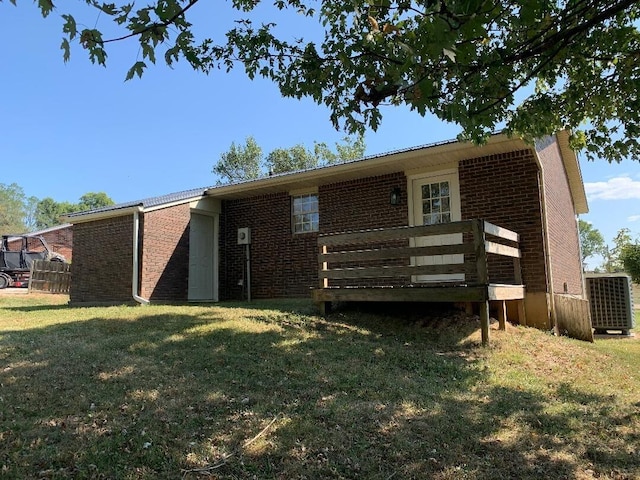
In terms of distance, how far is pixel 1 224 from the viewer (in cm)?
5062

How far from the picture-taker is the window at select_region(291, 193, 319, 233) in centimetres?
1125

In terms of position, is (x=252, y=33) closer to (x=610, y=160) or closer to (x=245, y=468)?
(x=245, y=468)

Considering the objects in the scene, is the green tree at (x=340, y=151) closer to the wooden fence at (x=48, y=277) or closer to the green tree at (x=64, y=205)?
the wooden fence at (x=48, y=277)

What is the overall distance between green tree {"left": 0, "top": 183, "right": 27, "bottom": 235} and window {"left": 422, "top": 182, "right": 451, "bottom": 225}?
172ft

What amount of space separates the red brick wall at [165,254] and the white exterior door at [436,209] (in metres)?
5.75

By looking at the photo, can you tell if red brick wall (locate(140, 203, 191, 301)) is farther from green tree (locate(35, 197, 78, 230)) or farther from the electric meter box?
green tree (locate(35, 197, 78, 230))

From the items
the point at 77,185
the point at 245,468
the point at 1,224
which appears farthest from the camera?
the point at 77,185

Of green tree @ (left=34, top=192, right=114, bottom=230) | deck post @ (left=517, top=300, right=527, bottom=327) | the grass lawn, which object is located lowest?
the grass lawn

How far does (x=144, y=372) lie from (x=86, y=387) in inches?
22.8

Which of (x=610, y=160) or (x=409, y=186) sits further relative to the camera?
(x=409, y=186)

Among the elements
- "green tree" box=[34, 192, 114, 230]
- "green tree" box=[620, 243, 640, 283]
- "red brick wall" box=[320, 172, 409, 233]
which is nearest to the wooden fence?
"red brick wall" box=[320, 172, 409, 233]

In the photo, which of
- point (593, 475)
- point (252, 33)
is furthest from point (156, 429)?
point (252, 33)

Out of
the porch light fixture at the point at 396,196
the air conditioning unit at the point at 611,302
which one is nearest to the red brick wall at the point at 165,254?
the porch light fixture at the point at 396,196

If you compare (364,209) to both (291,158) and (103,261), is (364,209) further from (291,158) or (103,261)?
(291,158)
